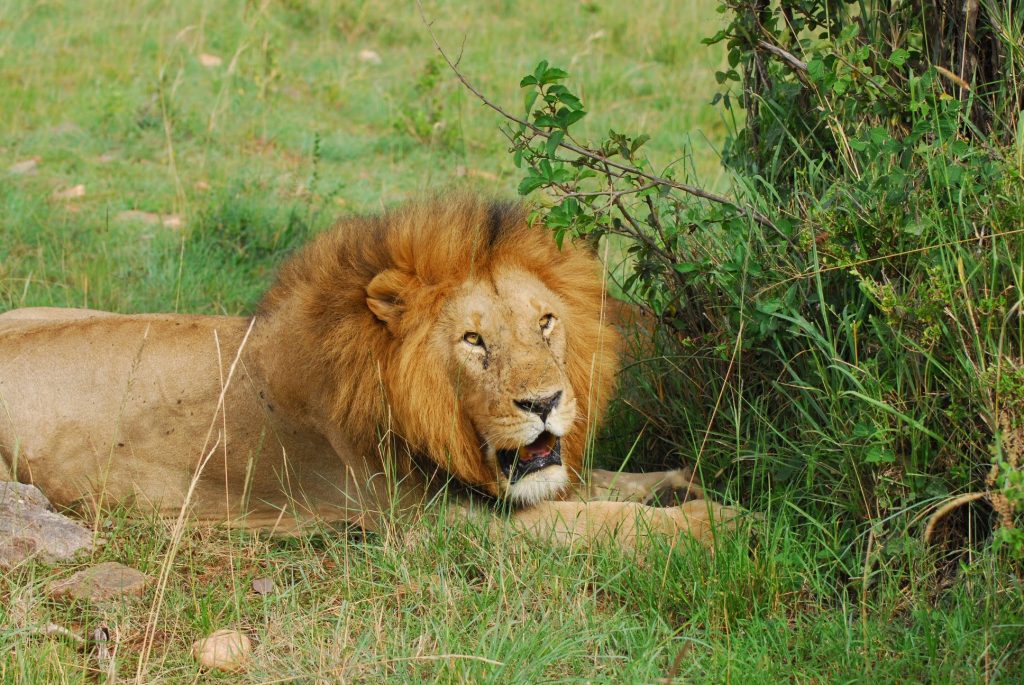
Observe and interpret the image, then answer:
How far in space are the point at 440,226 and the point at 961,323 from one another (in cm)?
146

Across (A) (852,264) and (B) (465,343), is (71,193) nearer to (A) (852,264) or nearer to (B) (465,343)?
(B) (465,343)

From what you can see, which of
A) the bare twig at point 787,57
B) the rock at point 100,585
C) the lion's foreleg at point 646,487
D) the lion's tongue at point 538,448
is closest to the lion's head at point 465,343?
the lion's tongue at point 538,448

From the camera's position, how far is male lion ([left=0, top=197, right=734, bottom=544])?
3436 mm

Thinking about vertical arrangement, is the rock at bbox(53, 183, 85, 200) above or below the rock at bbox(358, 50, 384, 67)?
below

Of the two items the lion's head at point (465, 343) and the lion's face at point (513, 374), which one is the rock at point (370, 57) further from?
the lion's face at point (513, 374)

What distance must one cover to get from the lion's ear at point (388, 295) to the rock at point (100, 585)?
3.23ft

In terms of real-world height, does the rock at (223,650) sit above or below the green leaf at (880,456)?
below

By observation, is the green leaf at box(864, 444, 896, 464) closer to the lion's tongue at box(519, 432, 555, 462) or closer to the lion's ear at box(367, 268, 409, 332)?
the lion's tongue at box(519, 432, 555, 462)

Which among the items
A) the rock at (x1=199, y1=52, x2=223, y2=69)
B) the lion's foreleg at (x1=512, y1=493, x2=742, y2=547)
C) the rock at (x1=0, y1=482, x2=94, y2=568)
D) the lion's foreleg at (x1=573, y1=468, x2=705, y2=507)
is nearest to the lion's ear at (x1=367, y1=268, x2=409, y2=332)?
the lion's foreleg at (x1=512, y1=493, x2=742, y2=547)

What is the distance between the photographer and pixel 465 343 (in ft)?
11.2

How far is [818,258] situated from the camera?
11.0ft

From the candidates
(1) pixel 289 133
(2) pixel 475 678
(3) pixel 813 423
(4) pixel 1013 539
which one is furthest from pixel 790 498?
(1) pixel 289 133

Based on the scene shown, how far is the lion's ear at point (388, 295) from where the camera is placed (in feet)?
11.4

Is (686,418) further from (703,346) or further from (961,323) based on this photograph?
(961,323)
